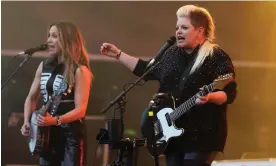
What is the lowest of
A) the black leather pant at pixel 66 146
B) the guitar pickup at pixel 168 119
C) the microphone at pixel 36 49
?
the black leather pant at pixel 66 146

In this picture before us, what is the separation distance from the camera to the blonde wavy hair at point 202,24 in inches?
83.5

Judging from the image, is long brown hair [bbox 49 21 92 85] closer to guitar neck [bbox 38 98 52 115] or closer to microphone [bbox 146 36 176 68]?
guitar neck [bbox 38 98 52 115]

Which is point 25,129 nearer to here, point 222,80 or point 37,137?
point 37,137

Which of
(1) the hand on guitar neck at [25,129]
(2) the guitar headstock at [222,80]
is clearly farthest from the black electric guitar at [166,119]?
(1) the hand on guitar neck at [25,129]

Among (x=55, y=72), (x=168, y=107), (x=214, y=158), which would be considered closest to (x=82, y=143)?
(x=55, y=72)

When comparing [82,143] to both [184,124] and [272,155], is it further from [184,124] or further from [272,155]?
[272,155]

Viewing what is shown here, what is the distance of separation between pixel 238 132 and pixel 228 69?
1.55ft

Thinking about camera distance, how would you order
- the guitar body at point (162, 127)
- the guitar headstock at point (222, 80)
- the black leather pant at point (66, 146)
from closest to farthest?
the guitar headstock at point (222, 80), the guitar body at point (162, 127), the black leather pant at point (66, 146)

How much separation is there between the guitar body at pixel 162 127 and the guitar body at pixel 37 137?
0.65 metres

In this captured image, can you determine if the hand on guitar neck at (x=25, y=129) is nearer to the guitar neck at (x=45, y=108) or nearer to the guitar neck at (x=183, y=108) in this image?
the guitar neck at (x=45, y=108)

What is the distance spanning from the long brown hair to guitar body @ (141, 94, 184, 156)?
1.86 feet

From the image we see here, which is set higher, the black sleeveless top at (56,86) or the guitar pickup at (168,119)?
the black sleeveless top at (56,86)

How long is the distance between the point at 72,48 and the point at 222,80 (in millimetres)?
951

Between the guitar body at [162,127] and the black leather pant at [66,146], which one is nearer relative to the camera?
the guitar body at [162,127]
